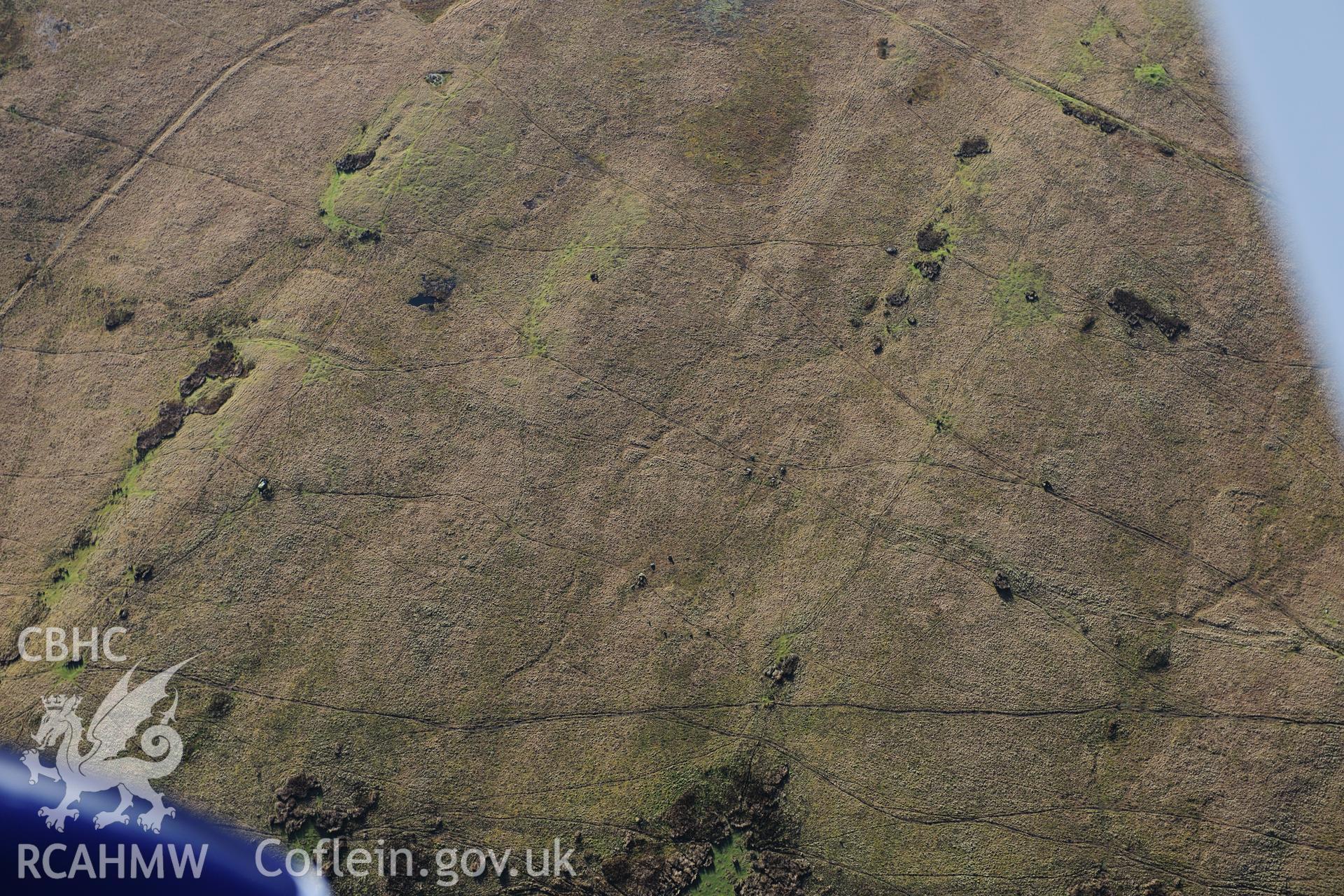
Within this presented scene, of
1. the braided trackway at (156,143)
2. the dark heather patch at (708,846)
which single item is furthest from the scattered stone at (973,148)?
the braided trackway at (156,143)

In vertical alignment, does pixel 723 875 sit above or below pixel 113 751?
below

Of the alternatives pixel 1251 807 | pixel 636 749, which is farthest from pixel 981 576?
pixel 636 749

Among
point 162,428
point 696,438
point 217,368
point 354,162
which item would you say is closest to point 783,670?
point 696,438

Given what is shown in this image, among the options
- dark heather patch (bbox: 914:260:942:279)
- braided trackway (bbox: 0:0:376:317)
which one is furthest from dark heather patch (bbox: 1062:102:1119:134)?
braided trackway (bbox: 0:0:376:317)

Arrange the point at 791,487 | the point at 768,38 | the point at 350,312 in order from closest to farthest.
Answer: the point at 791,487
the point at 350,312
the point at 768,38

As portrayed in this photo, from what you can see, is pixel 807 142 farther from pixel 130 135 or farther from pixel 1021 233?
pixel 130 135

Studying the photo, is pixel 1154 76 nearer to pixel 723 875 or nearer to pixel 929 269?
pixel 929 269

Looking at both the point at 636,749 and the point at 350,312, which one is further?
the point at 350,312
